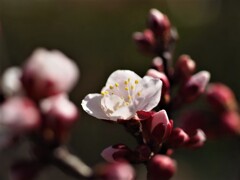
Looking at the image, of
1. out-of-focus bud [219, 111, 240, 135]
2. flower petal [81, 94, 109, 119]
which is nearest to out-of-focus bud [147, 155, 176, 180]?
flower petal [81, 94, 109, 119]

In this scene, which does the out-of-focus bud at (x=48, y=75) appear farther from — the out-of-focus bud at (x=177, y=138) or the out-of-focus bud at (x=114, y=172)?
the out-of-focus bud at (x=177, y=138)

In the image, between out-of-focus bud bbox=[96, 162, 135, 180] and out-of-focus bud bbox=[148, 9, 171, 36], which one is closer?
→ out-of-focus bud bbox=[96, 162, 135, 180]

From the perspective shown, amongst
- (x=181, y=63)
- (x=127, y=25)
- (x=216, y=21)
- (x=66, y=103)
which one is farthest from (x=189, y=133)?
(x=127, y=25)

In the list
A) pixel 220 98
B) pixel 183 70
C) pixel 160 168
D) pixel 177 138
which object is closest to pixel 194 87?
pixel 183 70

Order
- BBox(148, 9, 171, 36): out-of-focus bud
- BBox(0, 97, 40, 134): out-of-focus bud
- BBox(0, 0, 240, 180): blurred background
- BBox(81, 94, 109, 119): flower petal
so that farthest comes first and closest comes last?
BBox(0, 0, 240, 180): blurred background, BBox(148, 9, 171, 36): out-of-focus bud, BBox(81, 94, 109, 119): flower petal, BBox(0, 97, 40, 134): out-of-focus bud

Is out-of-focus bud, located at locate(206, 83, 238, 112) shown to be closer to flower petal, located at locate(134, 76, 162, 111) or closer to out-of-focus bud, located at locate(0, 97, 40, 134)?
Answer: flower petal, located at locate(134, 76, 162, 111)

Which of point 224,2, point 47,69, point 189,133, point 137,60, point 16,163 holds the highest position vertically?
point 47,69

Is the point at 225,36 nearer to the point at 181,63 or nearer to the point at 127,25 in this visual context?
the point at 127,25
